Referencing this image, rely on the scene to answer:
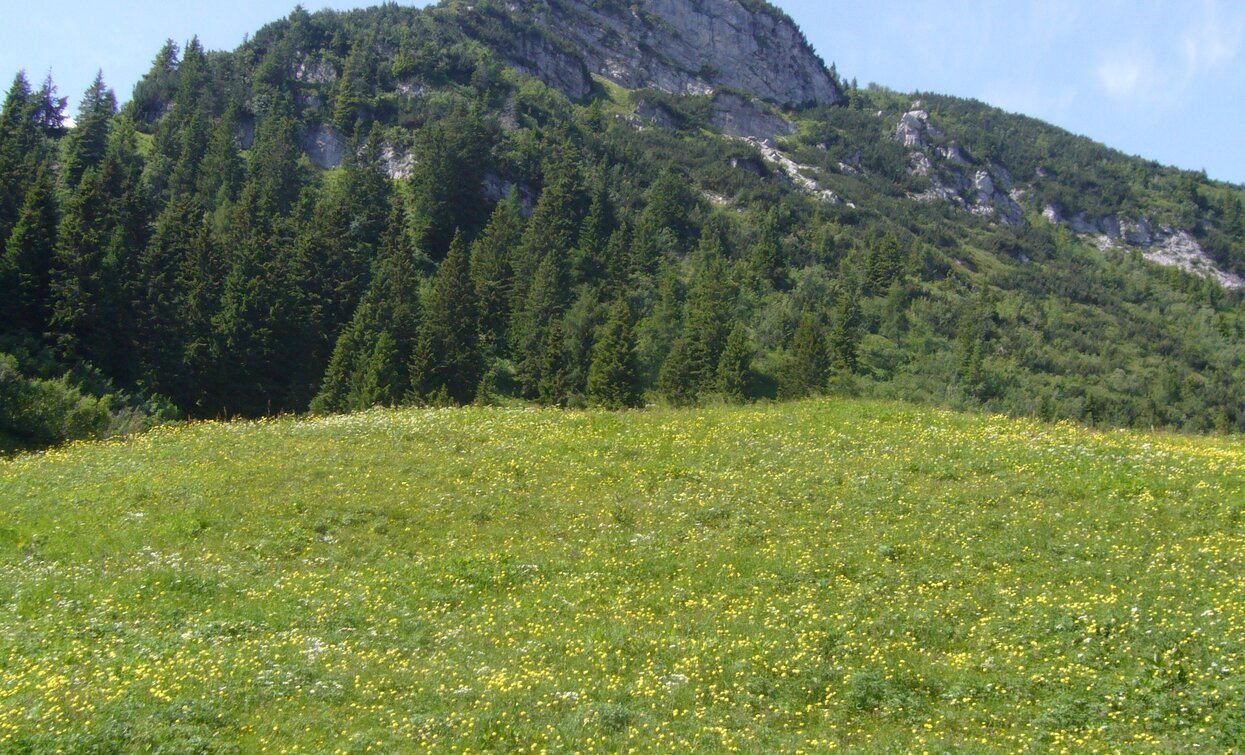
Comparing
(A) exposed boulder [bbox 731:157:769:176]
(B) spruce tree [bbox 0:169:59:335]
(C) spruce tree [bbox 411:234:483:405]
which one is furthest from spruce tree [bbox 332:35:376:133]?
(B) spruce tree [bbox 0:169:59:335]

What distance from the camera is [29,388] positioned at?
3344 centimetres

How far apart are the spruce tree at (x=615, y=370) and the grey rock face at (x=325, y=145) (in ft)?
A: 272

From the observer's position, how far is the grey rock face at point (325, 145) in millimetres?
134500

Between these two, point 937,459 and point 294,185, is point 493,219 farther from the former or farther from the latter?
point 937,459

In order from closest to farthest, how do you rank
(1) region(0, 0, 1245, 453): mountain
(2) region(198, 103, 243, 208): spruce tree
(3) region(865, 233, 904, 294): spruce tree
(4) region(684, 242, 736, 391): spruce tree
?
(1) region(0, 0, 1245, 453): mountain → (4) region(684, 242, 736, 391): spruce tree → (2) region(198, 103, 243, 208): spruce tree → (3) region(865, 233, 904, 294): spruce tree

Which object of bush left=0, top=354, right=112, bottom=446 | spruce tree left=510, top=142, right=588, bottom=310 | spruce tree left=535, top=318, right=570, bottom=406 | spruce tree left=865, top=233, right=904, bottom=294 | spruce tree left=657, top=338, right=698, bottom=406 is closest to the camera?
bush left=0, top=354, right=112, bottom=446

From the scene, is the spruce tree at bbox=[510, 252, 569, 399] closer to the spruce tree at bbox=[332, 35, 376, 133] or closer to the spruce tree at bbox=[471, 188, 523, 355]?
the spruce tree at bbox=[471, 188, 523, 355]

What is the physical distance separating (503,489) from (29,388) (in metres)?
20.9

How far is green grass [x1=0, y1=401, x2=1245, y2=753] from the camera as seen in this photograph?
12.2 meters

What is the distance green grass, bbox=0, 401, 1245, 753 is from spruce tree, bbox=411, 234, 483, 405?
34.9m

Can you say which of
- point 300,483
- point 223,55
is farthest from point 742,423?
point 223,55

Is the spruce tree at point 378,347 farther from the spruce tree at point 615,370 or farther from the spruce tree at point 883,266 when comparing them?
the spruce tree at point 883,266

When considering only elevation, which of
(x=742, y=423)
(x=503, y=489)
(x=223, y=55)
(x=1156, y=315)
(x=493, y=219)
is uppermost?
(x=223, y=55)

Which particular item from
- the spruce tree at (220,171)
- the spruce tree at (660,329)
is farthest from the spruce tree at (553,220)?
the spruce tree at (220,171)
